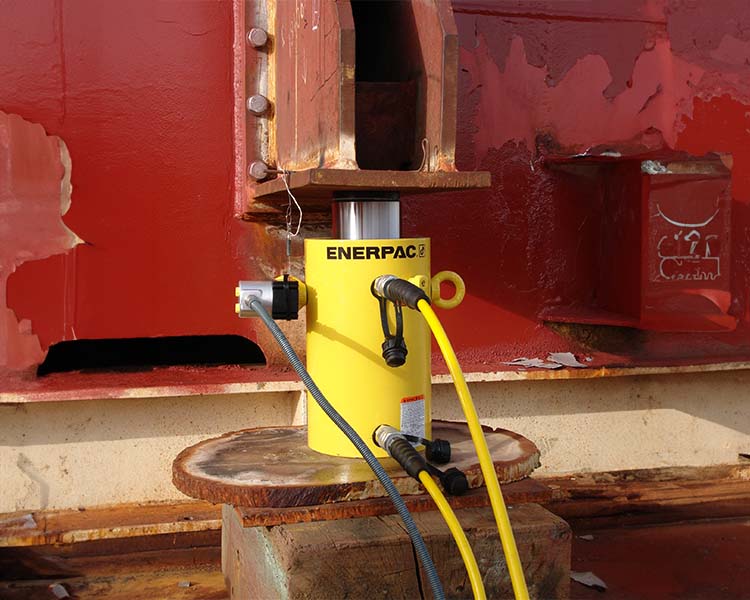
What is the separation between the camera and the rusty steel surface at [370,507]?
1752 millimetres

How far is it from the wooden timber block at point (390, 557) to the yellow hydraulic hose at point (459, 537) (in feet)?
0.37

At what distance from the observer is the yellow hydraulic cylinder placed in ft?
6.31

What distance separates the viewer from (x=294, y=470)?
1.91 m

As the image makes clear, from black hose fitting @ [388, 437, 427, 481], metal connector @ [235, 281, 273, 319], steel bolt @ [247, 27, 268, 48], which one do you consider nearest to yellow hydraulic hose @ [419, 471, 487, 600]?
black hose fitting @ [388, 437, 427, 481]

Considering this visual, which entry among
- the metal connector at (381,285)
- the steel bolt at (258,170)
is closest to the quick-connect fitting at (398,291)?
the metal connector at (381,285)

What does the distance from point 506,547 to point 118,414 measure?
1592 mm

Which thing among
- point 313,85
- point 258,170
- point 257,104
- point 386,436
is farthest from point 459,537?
point 257,104

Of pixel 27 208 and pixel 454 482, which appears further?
pixel 27 208

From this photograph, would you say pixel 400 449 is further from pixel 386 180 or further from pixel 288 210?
pixel 288 210

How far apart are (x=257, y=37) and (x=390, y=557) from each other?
1714mm

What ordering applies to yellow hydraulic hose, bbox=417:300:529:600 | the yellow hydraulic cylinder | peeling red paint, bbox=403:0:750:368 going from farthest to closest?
peeling red paint, bbox=403:0:750:368 < the yellow hydraulic cylinder < yellow hydraulic hose, bbox=417:300:529:600

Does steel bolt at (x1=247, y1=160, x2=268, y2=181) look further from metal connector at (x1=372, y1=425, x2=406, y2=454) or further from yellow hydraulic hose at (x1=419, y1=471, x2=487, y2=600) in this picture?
yellow hydraulic hose at (x1=419, y1=471, x2=487, y2=600)

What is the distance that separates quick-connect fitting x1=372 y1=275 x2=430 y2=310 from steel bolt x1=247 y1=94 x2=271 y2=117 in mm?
1120

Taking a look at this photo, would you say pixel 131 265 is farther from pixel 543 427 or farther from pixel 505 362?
pixel 543 427
